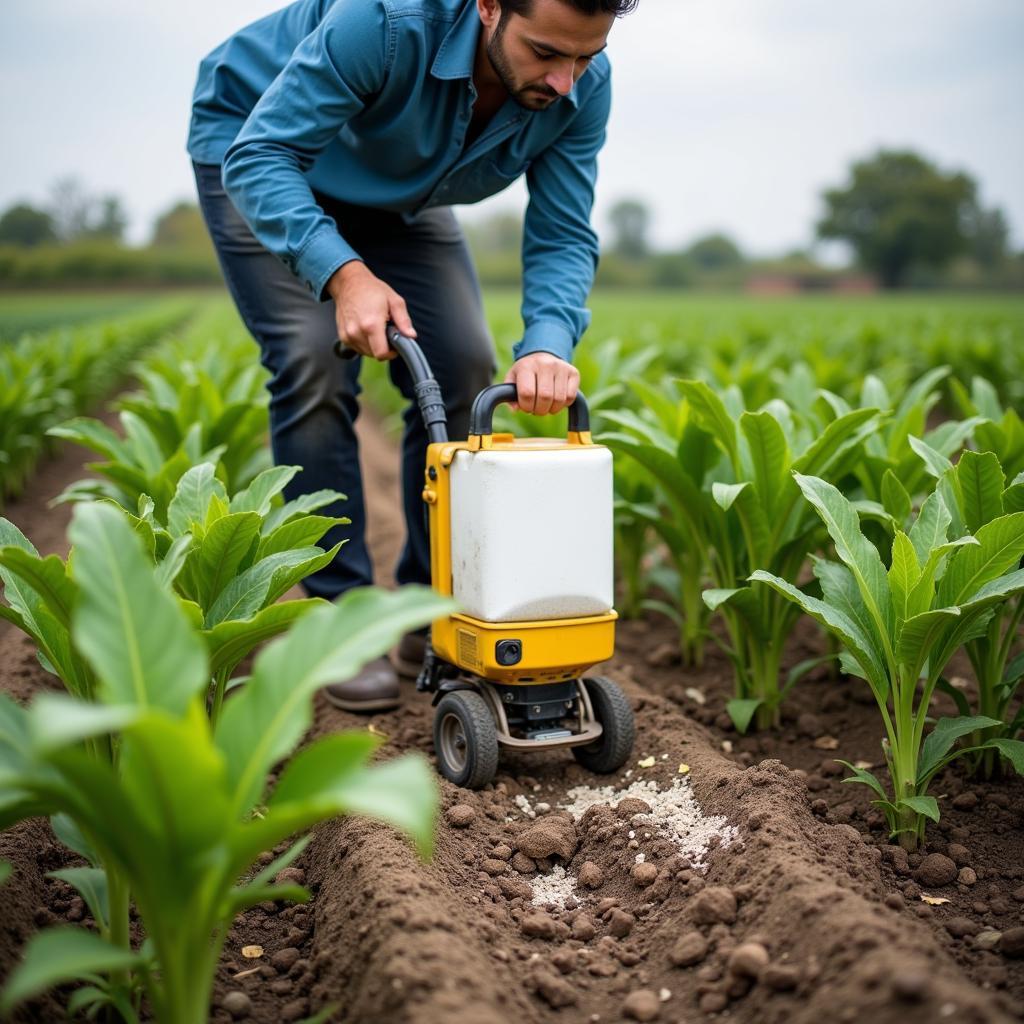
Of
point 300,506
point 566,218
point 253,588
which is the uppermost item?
point 566,218

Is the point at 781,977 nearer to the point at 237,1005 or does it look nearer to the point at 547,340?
the point at 237,1005

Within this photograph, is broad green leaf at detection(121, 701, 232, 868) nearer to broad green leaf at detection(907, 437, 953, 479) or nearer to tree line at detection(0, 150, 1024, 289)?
broad green leaf at detection(907, 437, 953, 479)

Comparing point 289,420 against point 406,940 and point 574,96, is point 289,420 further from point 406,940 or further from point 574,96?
point 406,940

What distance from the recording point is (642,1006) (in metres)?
1.76

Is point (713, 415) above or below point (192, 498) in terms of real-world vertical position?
above

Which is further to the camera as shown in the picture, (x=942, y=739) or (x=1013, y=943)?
(x=942, y=739)

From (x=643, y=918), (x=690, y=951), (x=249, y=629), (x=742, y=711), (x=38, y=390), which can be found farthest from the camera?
(x=38, y=390)

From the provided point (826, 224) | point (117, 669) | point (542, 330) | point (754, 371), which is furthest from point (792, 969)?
point (826, 224)

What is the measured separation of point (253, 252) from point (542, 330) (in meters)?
0.97

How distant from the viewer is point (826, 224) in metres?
85.3

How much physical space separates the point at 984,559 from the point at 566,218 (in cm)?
163

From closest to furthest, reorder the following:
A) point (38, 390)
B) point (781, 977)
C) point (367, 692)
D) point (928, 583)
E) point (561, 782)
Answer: point (781, 977) < point (928, 583) < point (561, 782) < point (367, 692) < point (38, 390)

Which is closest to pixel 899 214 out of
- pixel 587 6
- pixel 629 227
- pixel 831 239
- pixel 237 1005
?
pixel 831 239

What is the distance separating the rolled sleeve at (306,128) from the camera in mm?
2596
